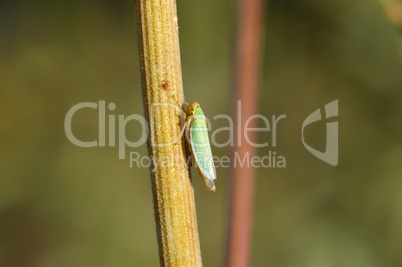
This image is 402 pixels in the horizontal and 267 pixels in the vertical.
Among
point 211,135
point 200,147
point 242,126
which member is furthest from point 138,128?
point 242,126

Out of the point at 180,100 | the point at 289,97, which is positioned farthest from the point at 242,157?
the point at 289,97

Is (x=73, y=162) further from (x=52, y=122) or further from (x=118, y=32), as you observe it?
(x=118, y=32)

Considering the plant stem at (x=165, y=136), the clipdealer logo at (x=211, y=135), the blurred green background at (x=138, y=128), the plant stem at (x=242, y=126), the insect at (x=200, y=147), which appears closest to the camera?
the plant stem at (x=242, y=126)

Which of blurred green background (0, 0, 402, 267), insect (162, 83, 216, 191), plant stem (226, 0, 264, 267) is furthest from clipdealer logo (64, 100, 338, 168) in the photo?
plant stem (226, 0, 264, 267)

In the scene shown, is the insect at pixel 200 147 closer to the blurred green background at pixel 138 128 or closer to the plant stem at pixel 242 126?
the plant stem at pixel 242 126

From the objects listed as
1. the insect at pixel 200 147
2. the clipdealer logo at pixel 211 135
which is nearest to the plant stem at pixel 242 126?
the insect at pixel 200 147
